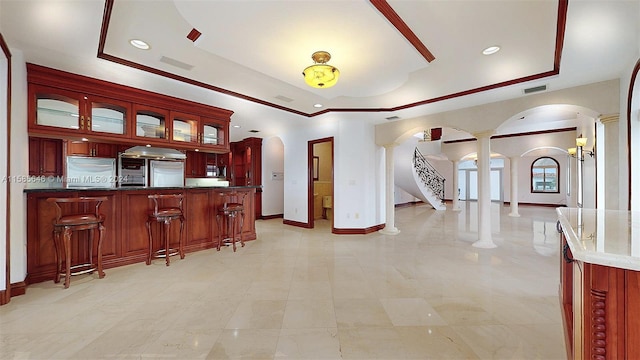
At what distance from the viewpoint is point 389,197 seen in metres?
6.10

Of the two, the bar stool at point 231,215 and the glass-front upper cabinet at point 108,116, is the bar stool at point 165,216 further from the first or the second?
the glass-front upper cabinet at point 108,116

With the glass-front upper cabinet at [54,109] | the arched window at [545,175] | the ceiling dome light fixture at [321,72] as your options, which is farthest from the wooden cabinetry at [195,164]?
the arched window at [545,175]

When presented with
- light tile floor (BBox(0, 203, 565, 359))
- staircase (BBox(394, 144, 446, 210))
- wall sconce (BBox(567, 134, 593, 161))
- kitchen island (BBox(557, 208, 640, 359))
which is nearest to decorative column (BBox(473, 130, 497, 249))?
light tile floor (BBox(0, 203, 565, 359))

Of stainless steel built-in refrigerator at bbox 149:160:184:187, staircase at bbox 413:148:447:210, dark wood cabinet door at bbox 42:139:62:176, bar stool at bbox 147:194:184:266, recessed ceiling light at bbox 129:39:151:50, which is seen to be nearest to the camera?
recessed ceiling light at bbox 129:39:151:50

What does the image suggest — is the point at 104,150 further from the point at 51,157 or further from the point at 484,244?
the point at 484,244

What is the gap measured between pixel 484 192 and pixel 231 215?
456 centimetres

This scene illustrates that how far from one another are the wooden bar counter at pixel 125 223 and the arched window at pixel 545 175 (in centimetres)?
1313

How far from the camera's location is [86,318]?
7.29ft

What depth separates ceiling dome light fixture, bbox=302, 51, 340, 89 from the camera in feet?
9.50

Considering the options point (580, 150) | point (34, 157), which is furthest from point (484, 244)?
point (34, 157)

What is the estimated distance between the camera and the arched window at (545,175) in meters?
11.4

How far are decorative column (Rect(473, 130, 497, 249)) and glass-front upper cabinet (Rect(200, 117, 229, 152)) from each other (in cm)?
483

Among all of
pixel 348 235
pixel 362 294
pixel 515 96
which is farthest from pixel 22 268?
pixel 515 96

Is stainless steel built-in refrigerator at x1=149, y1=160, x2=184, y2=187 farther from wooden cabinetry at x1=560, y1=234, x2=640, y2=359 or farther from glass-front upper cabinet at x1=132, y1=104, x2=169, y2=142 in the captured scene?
wooden cabinetry at x1=560, y1=234, x2=640, y2=359
